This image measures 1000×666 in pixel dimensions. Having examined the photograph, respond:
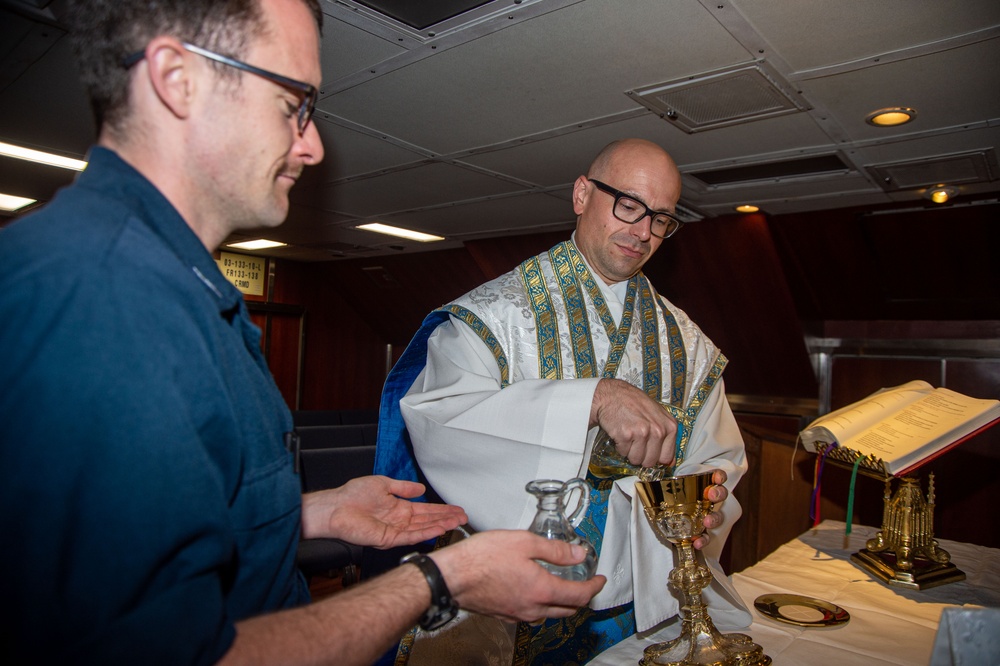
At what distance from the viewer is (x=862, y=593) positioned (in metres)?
1.58

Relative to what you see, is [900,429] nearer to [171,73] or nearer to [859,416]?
[859,416]

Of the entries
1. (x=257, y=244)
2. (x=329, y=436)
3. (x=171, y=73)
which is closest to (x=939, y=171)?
(x=171, y=73)

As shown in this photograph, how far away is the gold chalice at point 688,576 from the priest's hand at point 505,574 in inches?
11.6

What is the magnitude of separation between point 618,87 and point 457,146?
39.7 inches

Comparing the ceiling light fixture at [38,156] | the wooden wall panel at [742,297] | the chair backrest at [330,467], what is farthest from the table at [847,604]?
the ceiling light fixture at [38,156]

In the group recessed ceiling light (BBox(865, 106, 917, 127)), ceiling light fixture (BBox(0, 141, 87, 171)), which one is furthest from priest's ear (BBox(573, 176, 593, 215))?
ceiling light fixture (BBox(0, 141, 87, 171))

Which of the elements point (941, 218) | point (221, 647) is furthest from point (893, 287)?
point (221, 647)

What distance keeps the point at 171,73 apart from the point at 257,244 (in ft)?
21.2

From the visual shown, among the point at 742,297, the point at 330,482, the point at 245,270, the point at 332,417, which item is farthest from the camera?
the point at 245,270

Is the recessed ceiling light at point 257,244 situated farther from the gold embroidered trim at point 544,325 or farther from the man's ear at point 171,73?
the man's ear at point 171,73

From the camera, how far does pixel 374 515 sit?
1188 mm

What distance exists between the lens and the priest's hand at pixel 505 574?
0.81 m

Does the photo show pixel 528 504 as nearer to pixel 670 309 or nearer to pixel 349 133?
pixel 670 309

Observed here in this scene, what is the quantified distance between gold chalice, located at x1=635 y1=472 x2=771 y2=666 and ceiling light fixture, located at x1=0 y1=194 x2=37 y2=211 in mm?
5581
